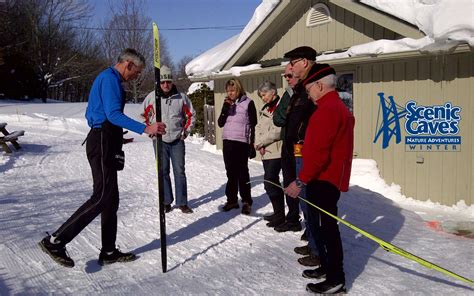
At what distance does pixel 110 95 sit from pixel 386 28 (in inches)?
226

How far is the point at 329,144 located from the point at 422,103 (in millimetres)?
4974

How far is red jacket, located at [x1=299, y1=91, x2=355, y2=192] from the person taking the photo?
128 inches

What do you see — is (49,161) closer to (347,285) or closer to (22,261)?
(22,261)

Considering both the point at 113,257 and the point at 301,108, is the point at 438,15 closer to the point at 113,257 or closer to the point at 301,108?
the point at 301,108

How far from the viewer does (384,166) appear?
324 inches

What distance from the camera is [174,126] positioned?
5.93 m

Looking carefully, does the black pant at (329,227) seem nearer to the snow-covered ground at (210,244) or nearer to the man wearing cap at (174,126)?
the snow-covered ground at (210,244)

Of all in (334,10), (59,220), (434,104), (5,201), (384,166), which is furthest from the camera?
(334,10)

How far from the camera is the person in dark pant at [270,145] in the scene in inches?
208

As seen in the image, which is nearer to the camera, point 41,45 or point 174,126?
point 174,126

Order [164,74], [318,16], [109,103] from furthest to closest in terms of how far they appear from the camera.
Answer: [318,16] → [164,74] → [109,103]

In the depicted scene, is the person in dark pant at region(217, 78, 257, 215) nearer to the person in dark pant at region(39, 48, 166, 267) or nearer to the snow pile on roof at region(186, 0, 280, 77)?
the person in dark pant at region(39, 48, 166, 267)

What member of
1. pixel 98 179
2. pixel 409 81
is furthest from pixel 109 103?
pixel 409 81

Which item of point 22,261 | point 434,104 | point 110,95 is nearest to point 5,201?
point 22,261
